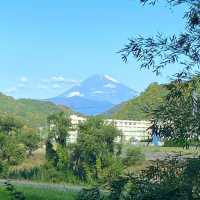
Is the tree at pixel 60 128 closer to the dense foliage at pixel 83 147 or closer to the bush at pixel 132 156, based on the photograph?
the dense foliage at pixel 83 147

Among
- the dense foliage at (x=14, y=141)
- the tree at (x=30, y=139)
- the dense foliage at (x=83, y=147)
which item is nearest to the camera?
the dense foliage at (x=83, y=147)

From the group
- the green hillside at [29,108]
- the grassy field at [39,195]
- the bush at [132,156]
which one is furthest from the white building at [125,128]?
the green hillside at [29,108]

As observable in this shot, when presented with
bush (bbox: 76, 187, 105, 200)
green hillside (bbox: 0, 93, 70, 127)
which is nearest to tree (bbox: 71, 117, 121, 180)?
bush (bbox: 76, 187, 105, 200)

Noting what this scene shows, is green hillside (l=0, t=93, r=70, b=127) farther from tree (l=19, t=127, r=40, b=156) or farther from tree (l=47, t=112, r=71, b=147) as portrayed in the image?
tree (l=47, t=112, r=71, b=147)

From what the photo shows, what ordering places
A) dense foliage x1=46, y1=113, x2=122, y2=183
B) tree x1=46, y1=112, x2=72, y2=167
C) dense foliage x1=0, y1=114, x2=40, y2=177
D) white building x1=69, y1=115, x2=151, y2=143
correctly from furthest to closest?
1. dense foliage x1=0, y1=114, x2=40, y2=177
2. white building x1=69, y1=115, x2=151, y2=143
3. tree x1=46, y1=112, x2=72, y2=167
4. dense foliage x1=46, y1=113, x2=122, y2=183

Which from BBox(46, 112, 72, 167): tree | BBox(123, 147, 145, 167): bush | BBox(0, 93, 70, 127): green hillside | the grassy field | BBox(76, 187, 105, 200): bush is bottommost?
the grassy field

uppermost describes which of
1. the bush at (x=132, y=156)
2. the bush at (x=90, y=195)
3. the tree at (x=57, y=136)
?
the tree at (x=57, y=136)

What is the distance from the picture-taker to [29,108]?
115 m

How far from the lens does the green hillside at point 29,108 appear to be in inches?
4058

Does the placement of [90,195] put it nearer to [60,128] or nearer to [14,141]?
[60,128]

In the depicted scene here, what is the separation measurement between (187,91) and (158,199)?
1.28m

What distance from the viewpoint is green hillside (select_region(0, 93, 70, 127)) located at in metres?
103

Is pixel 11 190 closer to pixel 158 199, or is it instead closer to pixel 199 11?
pixel 158 199

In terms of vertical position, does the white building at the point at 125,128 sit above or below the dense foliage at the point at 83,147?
above
